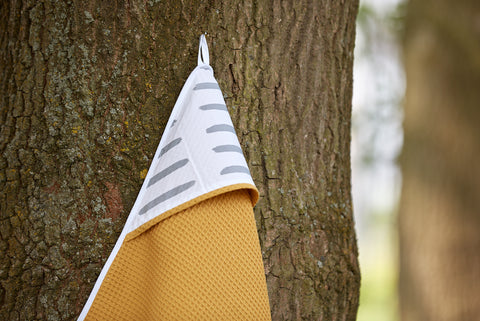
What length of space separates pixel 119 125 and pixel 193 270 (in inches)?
14.6

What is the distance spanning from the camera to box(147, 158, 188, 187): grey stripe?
831mm

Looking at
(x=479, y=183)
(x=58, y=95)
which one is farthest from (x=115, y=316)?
(x=479, y=183)

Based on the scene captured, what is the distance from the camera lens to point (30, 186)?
0.85m

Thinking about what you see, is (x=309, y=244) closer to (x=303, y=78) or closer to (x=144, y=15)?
(x=303, y=78)

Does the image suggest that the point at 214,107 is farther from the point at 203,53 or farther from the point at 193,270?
the point at 193,270

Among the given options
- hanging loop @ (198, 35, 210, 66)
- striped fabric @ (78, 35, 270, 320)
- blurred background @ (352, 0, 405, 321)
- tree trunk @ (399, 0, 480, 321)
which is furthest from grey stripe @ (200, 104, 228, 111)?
blurred background @ (352, 0, 405, 321)

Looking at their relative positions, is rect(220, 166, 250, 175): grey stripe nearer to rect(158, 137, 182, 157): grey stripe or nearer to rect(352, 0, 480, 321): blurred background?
rect(158, 137, 182, 157): grey stripe

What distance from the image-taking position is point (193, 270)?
80cm

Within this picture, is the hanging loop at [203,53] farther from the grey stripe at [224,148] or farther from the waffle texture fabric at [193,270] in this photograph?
the waffle texture fabric at [193,270]

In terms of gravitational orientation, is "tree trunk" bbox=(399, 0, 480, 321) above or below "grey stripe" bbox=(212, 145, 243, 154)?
below

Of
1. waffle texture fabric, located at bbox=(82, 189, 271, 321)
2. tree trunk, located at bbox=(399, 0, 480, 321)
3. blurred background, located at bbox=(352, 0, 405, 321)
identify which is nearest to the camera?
waffle texture fabric, located at bbox=(82, 189, 271, 321)

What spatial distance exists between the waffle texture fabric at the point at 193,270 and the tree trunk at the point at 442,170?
203cm

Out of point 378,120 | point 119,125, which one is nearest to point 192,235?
point 119,125

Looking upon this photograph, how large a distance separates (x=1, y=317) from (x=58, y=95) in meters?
0.50
